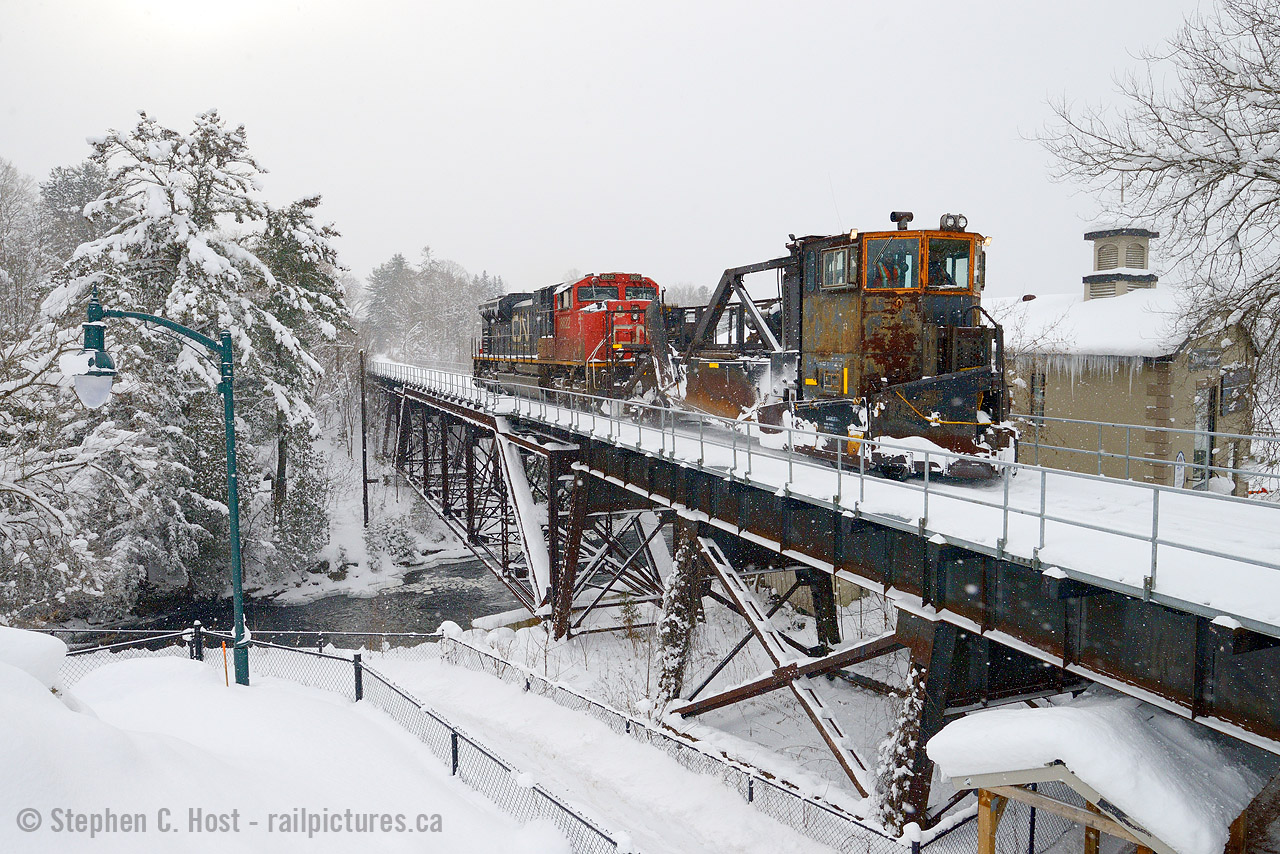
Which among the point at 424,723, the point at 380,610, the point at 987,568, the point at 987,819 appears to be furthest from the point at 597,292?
the point at 987,819

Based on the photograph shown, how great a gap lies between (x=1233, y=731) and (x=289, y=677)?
578 inches

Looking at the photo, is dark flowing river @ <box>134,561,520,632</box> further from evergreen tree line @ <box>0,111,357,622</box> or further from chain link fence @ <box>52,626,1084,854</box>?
chain link fence @ <box>52,626,1084,854</box>

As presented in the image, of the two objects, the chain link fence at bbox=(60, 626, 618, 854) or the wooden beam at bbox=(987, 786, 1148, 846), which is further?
the chain link fence at bbox=(60, 626, 618, 854)

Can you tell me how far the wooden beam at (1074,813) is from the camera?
6.47 metres

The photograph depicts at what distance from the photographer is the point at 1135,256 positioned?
26156 millimetres

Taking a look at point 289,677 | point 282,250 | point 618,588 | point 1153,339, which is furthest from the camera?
point 282,250

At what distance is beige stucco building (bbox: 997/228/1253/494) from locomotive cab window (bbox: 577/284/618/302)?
40.7 ft

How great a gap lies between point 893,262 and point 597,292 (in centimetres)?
1221

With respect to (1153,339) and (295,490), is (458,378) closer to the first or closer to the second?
(295,490)

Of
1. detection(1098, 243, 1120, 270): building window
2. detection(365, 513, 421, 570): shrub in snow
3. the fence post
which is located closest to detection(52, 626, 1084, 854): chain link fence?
the fence post

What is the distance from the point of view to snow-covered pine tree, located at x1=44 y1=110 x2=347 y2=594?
24.2 meters

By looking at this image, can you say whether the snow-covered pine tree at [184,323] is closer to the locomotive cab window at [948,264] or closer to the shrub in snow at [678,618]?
the shrub in snow at [678,618]

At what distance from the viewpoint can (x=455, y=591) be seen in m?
30.6

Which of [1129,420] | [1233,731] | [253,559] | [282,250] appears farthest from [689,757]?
[282,250]
